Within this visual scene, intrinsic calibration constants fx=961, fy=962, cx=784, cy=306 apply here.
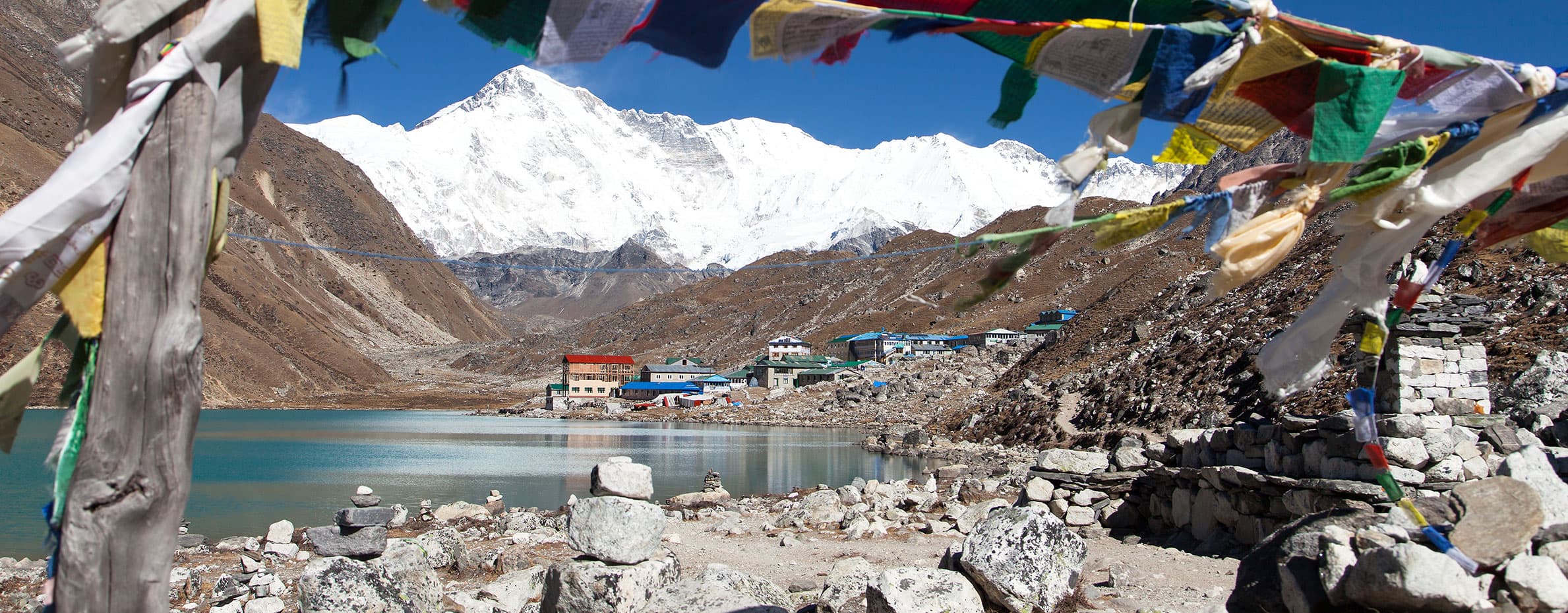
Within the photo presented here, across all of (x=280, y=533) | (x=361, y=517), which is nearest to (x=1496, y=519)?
(x=361, y=517)

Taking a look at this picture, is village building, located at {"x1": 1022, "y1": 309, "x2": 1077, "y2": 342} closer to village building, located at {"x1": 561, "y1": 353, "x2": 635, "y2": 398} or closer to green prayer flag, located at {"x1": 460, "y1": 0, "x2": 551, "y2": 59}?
village building, located at {"x1": 561, "y1": 353, "x2": 635, "y2": 398}

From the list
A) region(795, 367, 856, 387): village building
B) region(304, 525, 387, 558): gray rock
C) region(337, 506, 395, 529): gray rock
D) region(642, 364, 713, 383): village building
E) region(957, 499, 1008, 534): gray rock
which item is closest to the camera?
region(304, 525, 387, 558): gray rock

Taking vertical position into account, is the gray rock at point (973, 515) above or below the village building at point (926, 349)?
below

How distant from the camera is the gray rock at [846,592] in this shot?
8.76 meters

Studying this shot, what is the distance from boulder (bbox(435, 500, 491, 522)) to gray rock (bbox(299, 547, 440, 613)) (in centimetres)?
1218

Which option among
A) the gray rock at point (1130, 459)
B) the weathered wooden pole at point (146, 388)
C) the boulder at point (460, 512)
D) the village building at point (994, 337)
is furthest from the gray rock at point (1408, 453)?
the village building at point (994, 337)

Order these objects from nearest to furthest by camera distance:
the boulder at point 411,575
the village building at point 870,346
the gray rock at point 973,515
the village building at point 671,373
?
the boulder at point 411,575, the gray rock at point 973,515, the village building at point 870,346, the village building at point 671,373

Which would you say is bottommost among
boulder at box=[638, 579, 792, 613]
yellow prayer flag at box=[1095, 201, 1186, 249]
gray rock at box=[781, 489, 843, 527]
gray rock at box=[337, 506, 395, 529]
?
gray rock at box=[781, 489, 843, 527]

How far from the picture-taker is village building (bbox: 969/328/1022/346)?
306 ft

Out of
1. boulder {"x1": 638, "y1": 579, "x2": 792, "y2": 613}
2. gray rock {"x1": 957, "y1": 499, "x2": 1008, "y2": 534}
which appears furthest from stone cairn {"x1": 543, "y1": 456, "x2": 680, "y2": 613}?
gray rock {"x1": 957, "y1": 499, "x2": 1008, "y2": 534}

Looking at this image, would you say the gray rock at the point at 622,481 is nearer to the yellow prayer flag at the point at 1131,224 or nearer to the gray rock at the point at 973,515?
the yellow prayer flag at the point at 1131,224

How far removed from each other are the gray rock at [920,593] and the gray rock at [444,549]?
775 centimetres

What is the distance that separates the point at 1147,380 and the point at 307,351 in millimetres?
113952

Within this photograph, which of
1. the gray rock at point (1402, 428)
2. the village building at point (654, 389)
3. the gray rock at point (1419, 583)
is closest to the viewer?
the gray rock at point (1419, 583)
